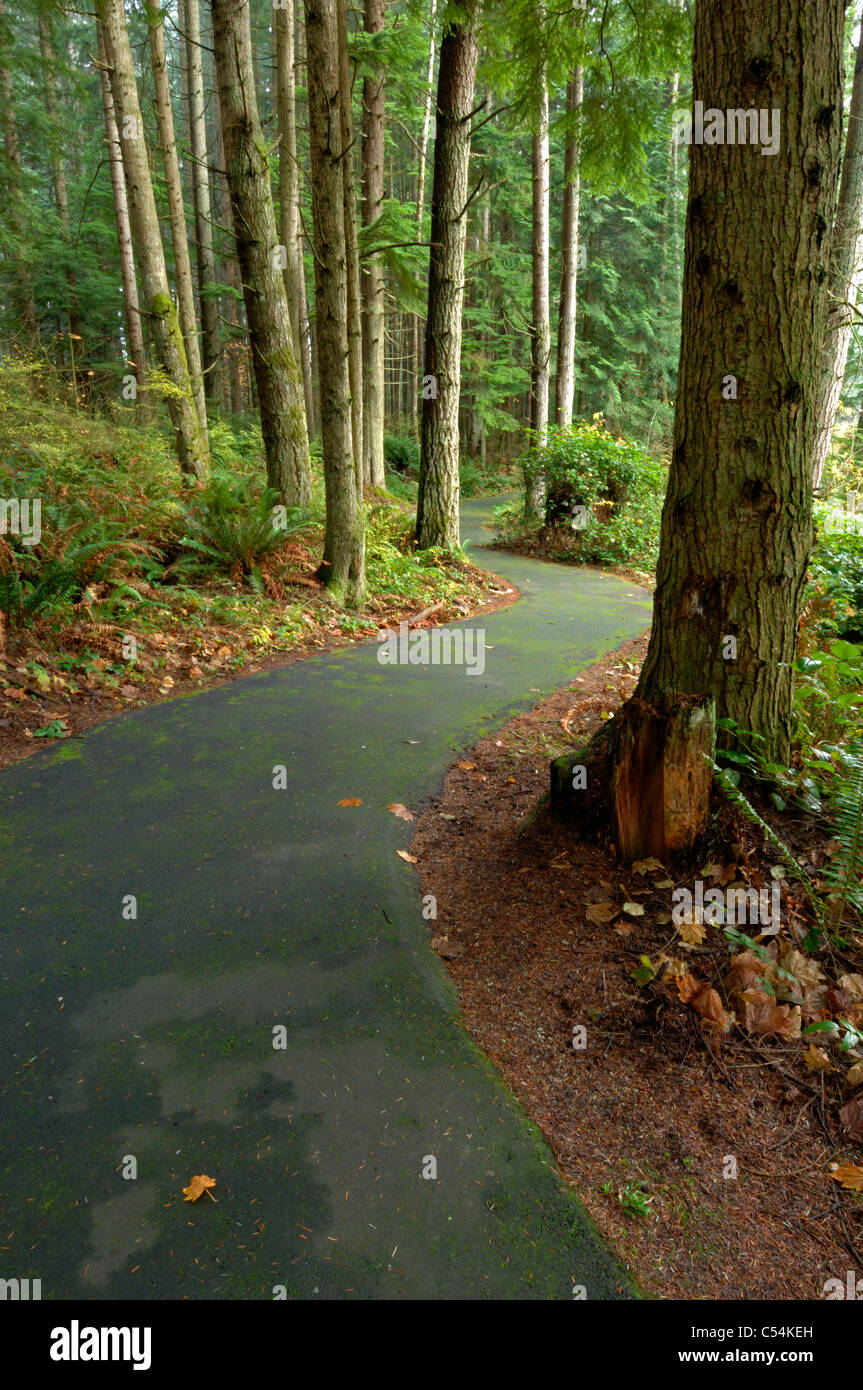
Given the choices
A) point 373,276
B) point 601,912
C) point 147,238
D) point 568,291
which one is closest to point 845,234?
point 568,291

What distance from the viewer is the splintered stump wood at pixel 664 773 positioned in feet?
11.4

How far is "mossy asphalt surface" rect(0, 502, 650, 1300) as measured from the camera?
2088 millimetres

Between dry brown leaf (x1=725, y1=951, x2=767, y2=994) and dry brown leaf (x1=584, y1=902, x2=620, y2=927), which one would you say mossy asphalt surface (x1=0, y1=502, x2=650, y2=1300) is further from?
dry brown leaf (x1=725, y1=951, x2=767, y2=994)

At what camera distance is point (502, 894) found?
3857mm

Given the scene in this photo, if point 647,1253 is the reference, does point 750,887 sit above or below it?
above

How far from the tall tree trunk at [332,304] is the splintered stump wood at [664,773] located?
255 inches

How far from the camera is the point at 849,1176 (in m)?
2.35

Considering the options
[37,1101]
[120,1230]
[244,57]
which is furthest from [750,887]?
[244,57]

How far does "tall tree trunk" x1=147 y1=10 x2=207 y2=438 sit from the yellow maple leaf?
14004mm

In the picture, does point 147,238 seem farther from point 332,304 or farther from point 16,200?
point 16,200
